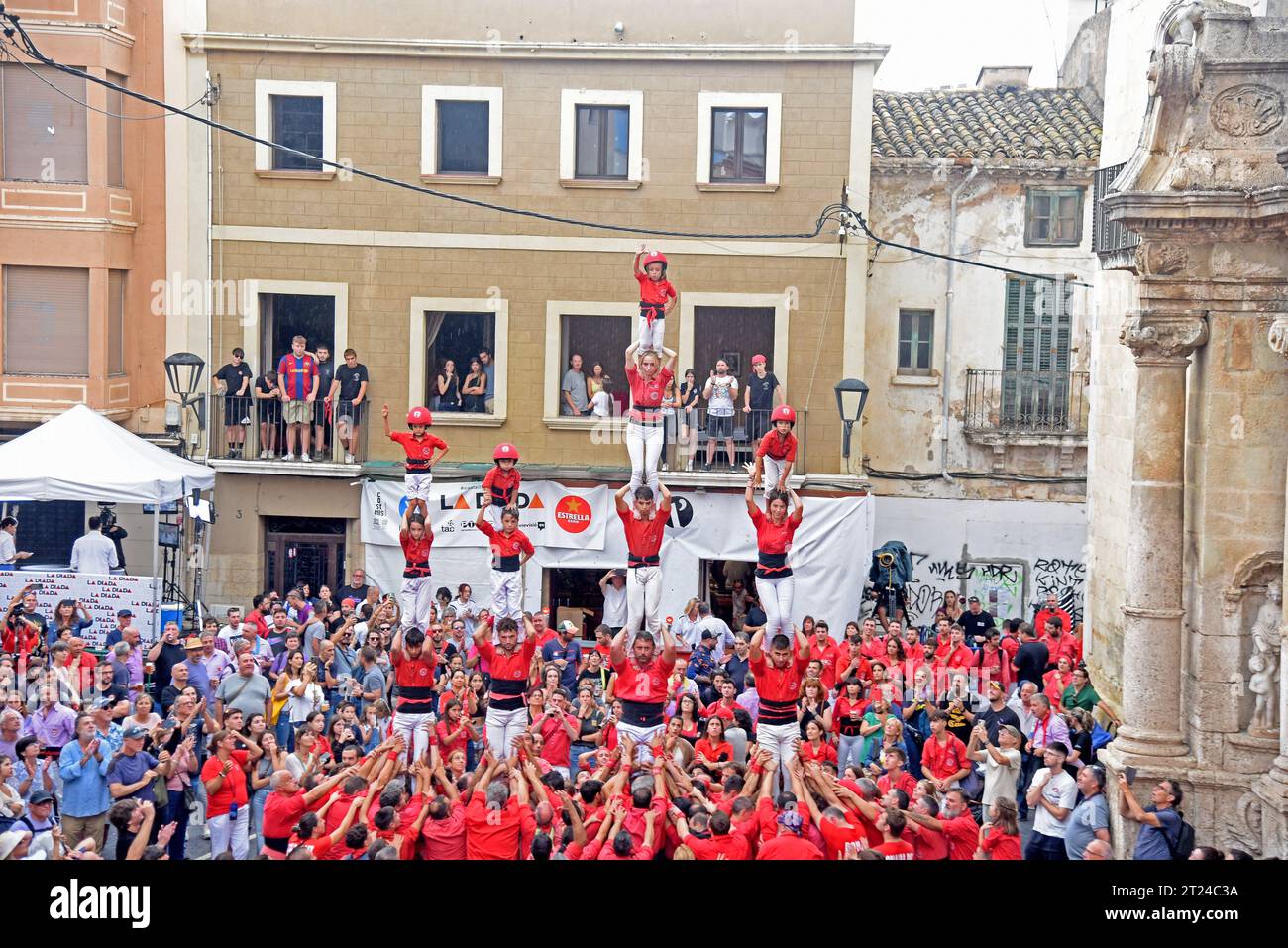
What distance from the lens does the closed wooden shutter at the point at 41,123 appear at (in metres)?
27.2

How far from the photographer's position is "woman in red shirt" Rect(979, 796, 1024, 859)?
13.2 meters

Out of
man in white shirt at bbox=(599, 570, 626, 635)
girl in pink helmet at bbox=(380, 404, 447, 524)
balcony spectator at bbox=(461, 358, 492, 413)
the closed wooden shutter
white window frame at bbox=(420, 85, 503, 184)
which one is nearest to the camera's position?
girl in pink helmet at bbox=(380, 404, 447, 524)

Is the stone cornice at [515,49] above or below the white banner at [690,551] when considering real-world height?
above

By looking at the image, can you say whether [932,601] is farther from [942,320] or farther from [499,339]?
[499,339]

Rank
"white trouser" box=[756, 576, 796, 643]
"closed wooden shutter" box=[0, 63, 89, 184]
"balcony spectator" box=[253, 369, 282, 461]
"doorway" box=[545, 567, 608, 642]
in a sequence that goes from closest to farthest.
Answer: "white trouser" box=[756, 576, 796, 643], "closed wooden shutter" box=[0, 63, 89, 184], "balcony spectator" box=[253, 369, 282, 461], "doorway" box=[545, 567, 608, 642]

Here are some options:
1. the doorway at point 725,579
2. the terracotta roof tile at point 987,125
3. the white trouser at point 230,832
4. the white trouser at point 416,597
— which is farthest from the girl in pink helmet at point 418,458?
the terracotta roof tile at point 987,125

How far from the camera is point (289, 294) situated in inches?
1125

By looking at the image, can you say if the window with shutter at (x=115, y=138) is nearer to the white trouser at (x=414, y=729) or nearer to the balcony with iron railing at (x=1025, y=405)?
the white trouser at (x=414, y=729)

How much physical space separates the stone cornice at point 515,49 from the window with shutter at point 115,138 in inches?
57.0

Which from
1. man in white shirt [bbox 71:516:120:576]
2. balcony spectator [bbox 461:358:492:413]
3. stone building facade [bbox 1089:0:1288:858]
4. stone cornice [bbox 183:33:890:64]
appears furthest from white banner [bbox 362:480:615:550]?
stone building facade [bbox 1089:0:1288:858]

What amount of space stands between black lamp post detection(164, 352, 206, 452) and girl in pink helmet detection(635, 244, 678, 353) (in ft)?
38.0

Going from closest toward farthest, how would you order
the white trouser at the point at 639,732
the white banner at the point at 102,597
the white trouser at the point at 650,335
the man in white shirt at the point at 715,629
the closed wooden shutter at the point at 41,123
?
the white trouser at the point at 639,732, the white trouser at the point at 650,335, the white banner at the point at 102,597, the man in white shirt at the point at 715,629, the closed wooden shutter at the point at 41,123

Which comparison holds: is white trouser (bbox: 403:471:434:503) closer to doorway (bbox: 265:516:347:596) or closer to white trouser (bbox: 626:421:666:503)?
white trouser (bbox: 626:421:666:503)

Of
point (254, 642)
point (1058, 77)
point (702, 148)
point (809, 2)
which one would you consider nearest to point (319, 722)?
point (254, 642)
